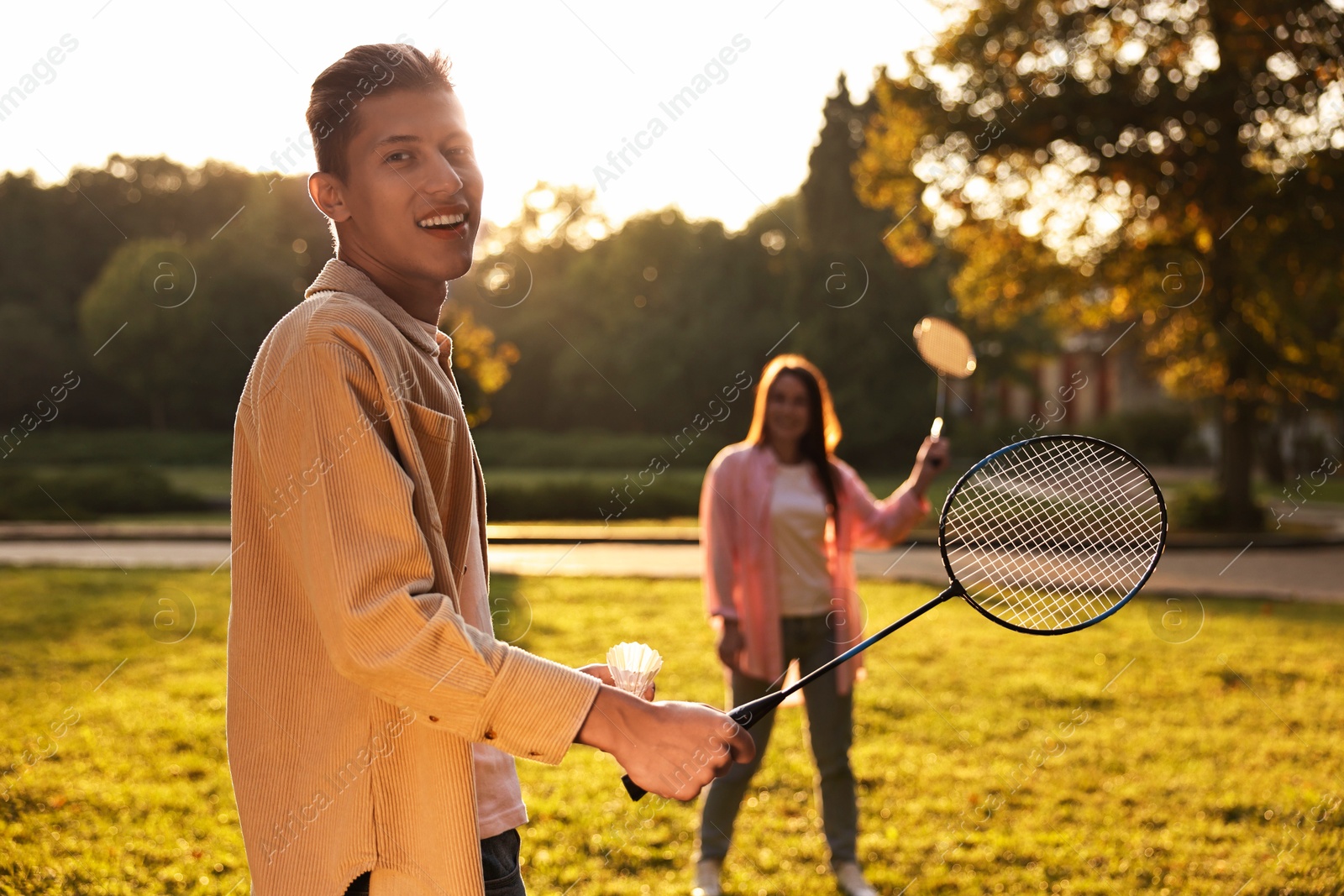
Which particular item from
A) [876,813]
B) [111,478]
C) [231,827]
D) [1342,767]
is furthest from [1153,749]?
[111,478]

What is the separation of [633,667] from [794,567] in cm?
336

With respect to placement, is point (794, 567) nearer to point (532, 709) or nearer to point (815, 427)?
point (815, 427)

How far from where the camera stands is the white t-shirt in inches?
67.9

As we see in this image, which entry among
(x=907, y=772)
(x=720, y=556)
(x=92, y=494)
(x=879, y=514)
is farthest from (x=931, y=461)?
(x=92, y=494)

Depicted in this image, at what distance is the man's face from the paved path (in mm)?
12639

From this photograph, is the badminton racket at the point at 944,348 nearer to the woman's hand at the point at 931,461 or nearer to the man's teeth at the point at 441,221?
the woman's hand at the point at 931,461

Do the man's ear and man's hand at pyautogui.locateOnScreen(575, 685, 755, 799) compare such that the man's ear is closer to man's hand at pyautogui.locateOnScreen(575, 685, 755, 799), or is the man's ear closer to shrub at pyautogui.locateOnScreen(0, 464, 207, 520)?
man's hand at pyautogui.locateOnScreen(575, 685, 755, 799)

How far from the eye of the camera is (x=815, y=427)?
5.43 meters

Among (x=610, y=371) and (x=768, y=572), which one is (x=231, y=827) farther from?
(x=610, y=371)

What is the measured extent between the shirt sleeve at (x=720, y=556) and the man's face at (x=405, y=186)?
341 centimetres

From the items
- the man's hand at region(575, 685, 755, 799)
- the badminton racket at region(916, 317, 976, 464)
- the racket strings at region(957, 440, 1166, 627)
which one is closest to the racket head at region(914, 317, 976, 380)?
the badminton racket at region(916, 317, 976, 464)

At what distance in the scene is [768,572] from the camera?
505 centimetres

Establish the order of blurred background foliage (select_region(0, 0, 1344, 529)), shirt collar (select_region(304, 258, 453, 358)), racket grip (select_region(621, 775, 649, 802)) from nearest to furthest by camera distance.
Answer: racket grip (select_region(621, 775, 649, 802)) → shirt collar (select_region(304, 258, 453, 358)) → blurred background foliage (select_region(0, 0, 1344, 529))

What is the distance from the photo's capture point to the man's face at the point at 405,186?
5.62 feet
